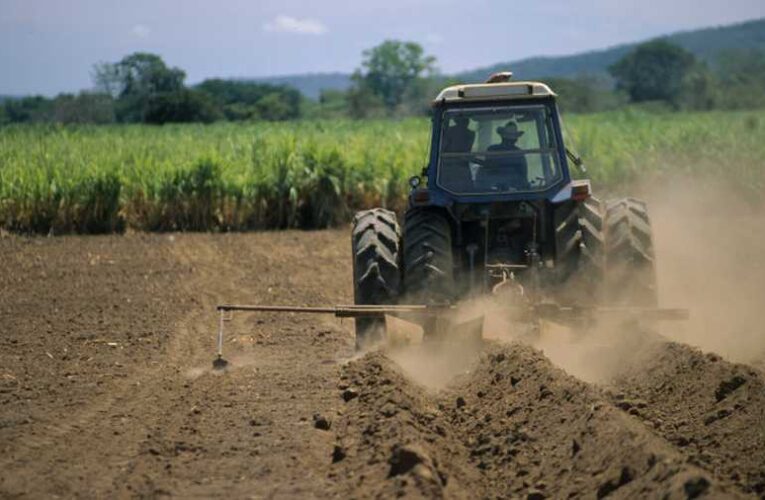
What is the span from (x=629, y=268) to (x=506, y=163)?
1.29 metres

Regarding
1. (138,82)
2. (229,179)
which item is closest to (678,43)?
(138,82)

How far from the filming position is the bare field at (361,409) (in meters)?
5.72

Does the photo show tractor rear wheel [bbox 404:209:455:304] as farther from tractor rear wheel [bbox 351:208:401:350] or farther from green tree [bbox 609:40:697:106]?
green tree [bbox 609:40:697:106]

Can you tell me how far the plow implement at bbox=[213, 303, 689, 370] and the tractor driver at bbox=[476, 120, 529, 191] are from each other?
4.05 ft

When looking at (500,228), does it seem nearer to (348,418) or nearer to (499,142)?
(499,142)

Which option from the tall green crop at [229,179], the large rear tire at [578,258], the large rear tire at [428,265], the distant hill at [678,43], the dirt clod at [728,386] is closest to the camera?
the dirt clod at [728,386]

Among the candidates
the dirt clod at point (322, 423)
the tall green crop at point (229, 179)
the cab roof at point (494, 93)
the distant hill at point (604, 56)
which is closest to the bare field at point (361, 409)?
the dirt clod at point (322, 423)

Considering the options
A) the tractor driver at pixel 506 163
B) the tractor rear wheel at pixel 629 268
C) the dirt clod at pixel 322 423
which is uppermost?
the tractor driver at pixel 506 163

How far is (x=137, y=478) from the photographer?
6.00m

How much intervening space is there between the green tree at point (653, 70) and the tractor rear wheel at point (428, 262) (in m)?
76.7

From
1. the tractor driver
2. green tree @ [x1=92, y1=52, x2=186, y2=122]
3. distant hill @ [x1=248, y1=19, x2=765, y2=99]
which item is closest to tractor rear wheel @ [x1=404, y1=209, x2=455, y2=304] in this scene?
the tractor driver

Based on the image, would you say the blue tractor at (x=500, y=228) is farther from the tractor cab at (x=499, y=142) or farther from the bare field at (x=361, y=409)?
the bare field at (x=361, y=409)

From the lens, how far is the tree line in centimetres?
4334

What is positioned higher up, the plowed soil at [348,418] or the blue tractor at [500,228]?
the blue tractor at [500,228]
